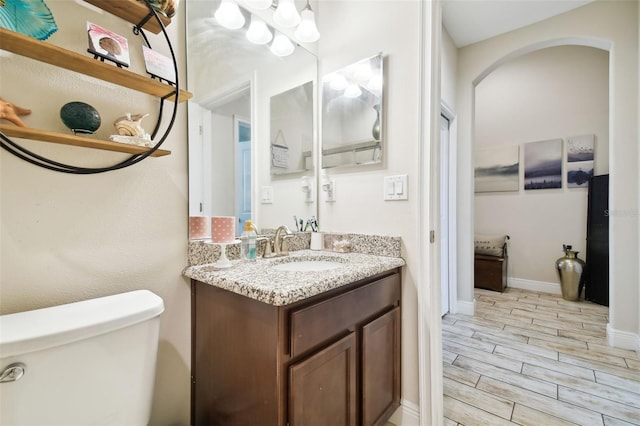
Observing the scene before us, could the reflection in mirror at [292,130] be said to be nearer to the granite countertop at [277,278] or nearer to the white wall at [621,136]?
the granite countertop at [277,278]

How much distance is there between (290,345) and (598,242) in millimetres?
3796

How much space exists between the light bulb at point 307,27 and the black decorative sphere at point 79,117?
3.67ft

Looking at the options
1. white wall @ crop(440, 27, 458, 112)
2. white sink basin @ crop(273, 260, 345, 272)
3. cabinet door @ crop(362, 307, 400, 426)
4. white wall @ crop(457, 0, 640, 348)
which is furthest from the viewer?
white wall @ crop(440, 27, 458, 112)

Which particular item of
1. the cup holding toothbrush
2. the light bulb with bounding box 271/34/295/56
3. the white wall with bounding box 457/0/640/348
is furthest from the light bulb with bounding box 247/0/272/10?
the white wall with bounding box 457/0/640/348

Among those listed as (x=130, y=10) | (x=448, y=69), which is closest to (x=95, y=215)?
(x=130, y=10)

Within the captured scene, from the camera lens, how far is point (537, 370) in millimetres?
1860

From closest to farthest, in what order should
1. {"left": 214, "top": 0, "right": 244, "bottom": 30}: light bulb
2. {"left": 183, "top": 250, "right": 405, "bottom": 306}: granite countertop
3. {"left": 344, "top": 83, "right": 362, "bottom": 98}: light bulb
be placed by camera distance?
{"left": 183, "top": 250, "right": 405, "bottom": 306}: granite countertop, {"left": 214, "top": 0, "right": 244, "bottom": 30}: light bulb, {"left": 344, "top": 83, "right": 362, "bottom": 98}: light bulb

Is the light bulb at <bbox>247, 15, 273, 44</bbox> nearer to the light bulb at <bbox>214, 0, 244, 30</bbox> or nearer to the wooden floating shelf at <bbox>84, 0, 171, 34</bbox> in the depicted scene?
the light bulb at <bbox>214, 0, 244, 30</bbox>

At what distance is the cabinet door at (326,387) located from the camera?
32.7 inches

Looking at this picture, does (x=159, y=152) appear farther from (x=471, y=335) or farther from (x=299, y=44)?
(x=471, y=335)

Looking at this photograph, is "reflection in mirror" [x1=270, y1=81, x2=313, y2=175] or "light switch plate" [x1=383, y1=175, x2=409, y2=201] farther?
"reflection in mirror" [x1=270, y1=81, x2=313, y2=175]

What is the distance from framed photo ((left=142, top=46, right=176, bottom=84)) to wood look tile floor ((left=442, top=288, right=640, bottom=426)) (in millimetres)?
2035

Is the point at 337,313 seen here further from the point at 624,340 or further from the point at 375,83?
the point at 624,340

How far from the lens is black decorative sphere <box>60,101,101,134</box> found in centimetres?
79
